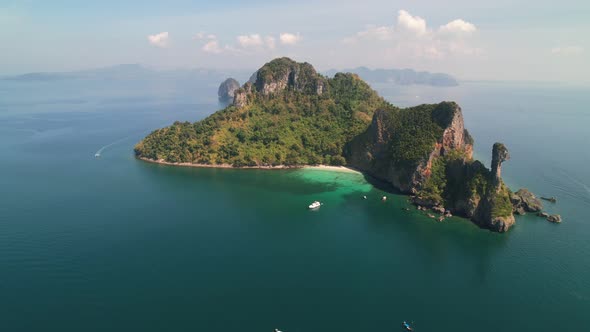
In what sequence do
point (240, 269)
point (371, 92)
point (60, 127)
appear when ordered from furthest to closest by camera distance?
point (60, 127) < point (371, 92) < point (240, 269)

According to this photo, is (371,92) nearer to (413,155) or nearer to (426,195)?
(413,155)

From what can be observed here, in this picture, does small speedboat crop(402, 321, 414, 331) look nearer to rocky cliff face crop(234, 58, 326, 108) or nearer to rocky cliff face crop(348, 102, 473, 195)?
rocky cliff face crop(348, 102, 473, 195)

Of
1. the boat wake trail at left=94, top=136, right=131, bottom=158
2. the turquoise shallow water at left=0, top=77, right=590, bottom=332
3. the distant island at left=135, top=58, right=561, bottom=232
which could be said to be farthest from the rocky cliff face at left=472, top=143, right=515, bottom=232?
the boat wake trail at left=94, top=136, right=131, bottom=158

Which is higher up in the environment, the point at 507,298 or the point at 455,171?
the point at 455,171

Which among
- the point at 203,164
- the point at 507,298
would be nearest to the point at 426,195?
the point at 507,298

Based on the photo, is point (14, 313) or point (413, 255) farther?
point (413, 255)

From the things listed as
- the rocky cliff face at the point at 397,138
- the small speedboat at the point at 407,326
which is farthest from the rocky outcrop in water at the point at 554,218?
the small speedboat at the point at 407,326

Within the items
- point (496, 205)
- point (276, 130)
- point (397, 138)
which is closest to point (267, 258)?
point (496, 205)

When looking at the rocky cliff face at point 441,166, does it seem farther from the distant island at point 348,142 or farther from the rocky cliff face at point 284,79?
the rocky cliff face at point 284,79
